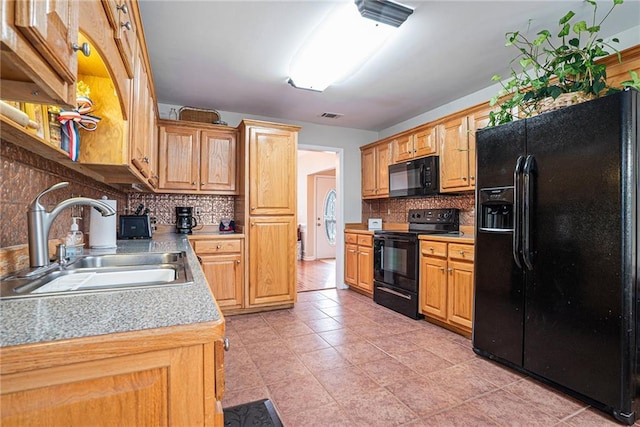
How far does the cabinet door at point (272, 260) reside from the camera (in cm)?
357

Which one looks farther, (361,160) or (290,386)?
(361,160)

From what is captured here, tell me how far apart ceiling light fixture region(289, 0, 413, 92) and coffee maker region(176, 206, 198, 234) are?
1941 millimetres

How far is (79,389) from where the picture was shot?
60 cm

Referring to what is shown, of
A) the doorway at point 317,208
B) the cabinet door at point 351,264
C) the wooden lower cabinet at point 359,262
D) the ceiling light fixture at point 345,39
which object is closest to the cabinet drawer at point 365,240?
the wooden lower cabinet at point 359,262

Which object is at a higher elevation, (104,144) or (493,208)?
(104,144)

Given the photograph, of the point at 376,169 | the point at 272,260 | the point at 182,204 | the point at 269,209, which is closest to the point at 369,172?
the point at 376,169

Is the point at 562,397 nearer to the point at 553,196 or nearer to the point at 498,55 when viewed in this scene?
the point at 553,196

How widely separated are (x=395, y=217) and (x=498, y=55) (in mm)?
2404

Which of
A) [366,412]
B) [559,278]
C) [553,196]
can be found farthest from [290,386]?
[553,196]

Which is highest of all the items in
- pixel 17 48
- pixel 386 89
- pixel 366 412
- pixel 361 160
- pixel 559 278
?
pixel 386 89

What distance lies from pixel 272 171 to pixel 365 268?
5.90ft

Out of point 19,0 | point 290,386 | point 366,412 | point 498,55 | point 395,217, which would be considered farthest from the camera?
point 395,217

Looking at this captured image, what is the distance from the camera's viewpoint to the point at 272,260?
3.66 metres

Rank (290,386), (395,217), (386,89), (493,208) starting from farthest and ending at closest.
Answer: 1. (395,217)
2. (386,89)
3. (493,208)
4. (290,386)
